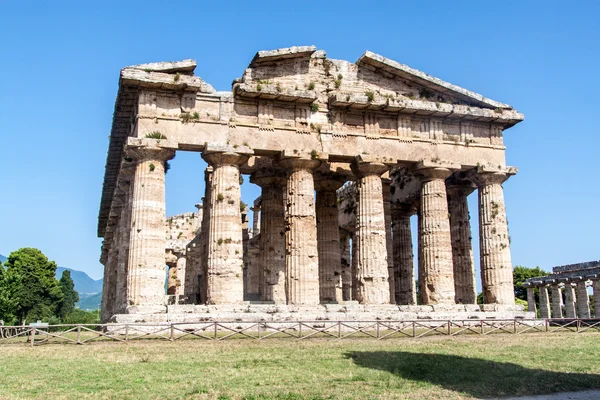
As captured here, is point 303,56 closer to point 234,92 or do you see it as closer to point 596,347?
point 234,92

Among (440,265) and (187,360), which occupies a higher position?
(440,265)

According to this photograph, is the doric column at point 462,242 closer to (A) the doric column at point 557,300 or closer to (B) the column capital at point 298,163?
(B) the column capital at point 298,163

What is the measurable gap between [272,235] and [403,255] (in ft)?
30.9

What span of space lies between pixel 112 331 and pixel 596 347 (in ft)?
55.2

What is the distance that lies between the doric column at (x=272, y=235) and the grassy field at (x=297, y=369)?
1151 centimetres

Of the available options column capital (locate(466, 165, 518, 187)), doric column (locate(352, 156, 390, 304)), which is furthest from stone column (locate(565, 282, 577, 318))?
doric column (locate(352, 156, 390, 304))

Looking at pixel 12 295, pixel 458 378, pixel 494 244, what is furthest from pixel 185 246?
pixel 458 378

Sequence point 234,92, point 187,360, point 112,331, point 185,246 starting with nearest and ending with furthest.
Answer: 1. point 187,360
2. point 112,331
3. point 234,92
4. point 185,246

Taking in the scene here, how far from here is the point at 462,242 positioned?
1388 inches

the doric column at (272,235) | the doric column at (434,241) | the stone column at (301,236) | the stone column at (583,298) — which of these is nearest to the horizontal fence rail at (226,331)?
the stone column at (301,236)

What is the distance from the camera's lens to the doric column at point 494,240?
31.2 m

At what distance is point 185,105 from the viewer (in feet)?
91.8


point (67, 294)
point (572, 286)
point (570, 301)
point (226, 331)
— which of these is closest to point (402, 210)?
point (226, 331)

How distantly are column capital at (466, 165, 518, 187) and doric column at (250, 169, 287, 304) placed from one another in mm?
10081
